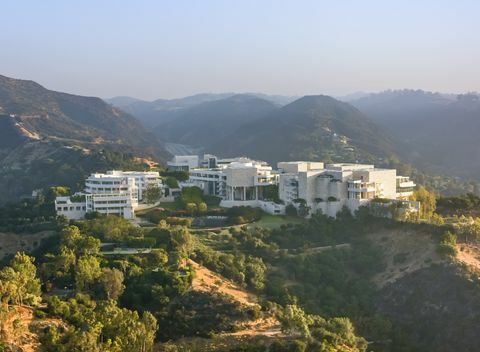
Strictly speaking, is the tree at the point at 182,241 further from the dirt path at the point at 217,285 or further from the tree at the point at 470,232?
the tree at the point at 470,232

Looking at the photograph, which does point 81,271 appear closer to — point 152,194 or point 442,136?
point 152,194

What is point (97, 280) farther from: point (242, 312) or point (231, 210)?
point (231, 210)

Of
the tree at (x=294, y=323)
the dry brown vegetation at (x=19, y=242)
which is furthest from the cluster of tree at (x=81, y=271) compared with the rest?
the tree at (x=294, y=323)

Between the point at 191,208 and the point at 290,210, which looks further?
the point at 290,210

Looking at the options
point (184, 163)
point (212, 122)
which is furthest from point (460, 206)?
point (212, 122)

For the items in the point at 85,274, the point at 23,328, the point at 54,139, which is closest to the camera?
the point at 23,328

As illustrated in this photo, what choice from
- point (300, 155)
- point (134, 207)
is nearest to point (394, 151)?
A: point (300, 155)
